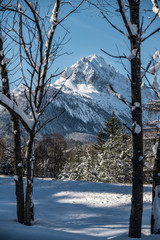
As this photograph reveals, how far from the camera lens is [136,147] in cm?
292

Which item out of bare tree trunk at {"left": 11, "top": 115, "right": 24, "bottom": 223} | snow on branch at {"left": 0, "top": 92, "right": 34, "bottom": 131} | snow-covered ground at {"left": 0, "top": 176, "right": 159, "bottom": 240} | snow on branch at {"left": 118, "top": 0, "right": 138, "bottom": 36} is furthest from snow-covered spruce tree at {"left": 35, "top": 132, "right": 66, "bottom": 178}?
snow on branch at {"left": 118, "top": 0, "right": 138, "bottom": 36}

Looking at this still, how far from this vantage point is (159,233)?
312 centimetres

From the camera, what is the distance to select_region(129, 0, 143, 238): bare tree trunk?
9.40 ft

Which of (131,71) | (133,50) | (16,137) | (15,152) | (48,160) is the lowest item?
(48,160)

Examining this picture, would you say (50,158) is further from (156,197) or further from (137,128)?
(137,128)

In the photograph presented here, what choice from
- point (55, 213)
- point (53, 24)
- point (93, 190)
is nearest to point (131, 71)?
point (53, 24)

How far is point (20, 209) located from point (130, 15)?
3745 mm

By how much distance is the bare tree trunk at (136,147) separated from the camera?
287 cm

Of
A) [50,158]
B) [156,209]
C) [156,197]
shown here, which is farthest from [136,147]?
[50,158]

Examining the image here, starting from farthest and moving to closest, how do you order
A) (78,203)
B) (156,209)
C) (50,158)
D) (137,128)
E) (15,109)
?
1. (50,158)
2. (78,203)
3. (156,209)
4. (137,128)
5. (15,109)

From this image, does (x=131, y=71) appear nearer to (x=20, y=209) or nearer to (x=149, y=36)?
(x=149, y=36)

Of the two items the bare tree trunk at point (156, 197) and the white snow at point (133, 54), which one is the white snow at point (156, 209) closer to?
the bare tree trunk at point (156, 197)

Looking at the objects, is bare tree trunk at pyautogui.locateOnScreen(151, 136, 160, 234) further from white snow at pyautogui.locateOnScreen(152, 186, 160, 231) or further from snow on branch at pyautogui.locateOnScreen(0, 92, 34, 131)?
snow on branch at pyautogui.locateOnScreen(0, 92, 34, 131)

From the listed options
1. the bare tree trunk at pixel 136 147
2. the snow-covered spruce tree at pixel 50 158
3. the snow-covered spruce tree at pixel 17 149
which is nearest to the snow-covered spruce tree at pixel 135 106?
the bare tree trunk at pixel 136 147
